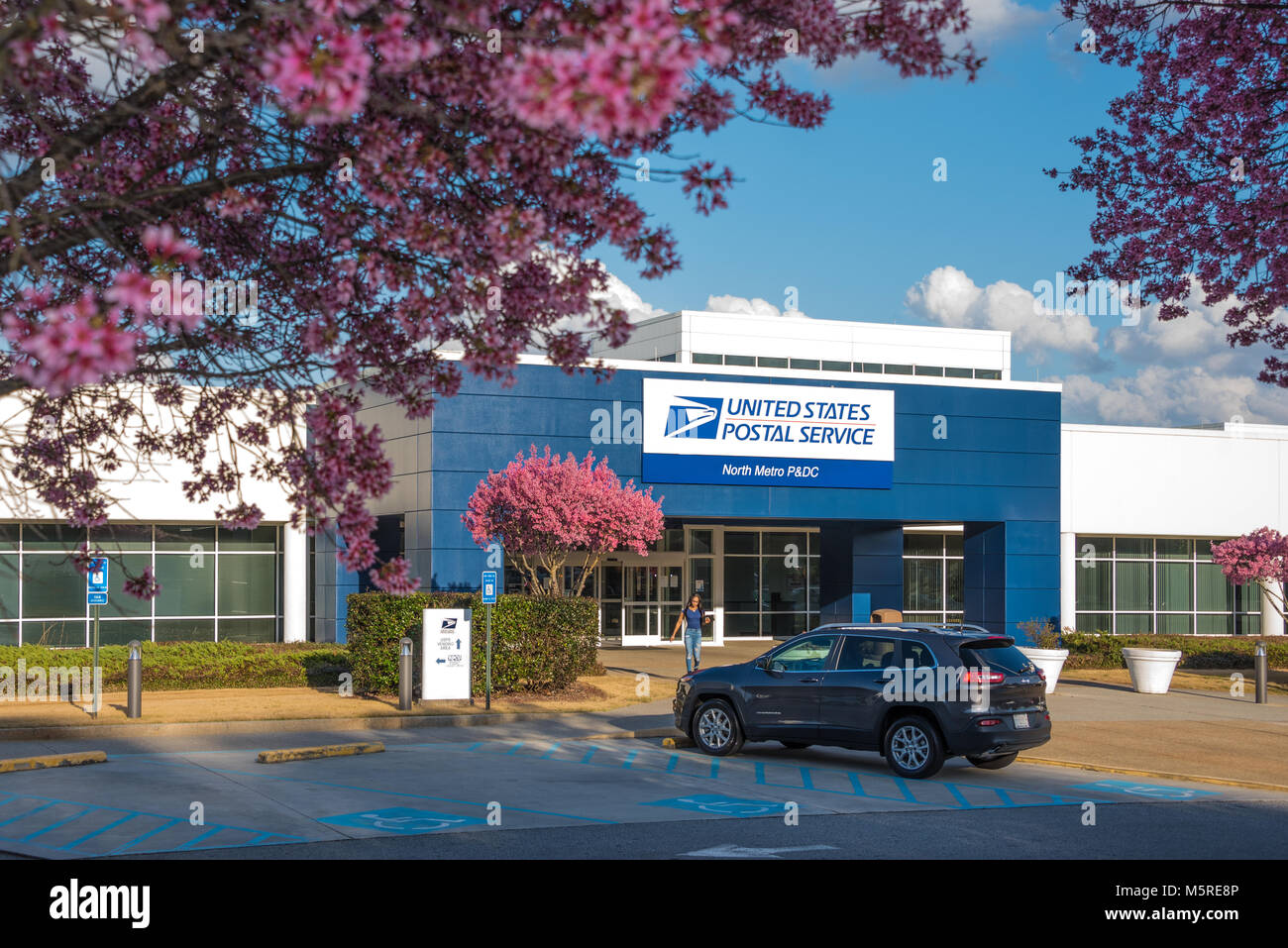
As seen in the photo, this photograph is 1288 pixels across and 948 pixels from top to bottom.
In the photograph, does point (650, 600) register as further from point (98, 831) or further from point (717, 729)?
point (98, 831)

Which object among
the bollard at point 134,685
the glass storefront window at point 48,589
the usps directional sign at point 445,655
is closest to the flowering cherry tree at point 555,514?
the usps directional sign at point 445,655

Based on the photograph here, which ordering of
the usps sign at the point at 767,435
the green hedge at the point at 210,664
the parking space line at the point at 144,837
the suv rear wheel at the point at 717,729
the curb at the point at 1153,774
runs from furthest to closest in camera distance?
the usps sign at the point at 767,435, the green hedge at the point at 210,664, the suv rear wheel at the point at 717,729, the curb at the point at 1153,774, the parking space line at the point at 144,837

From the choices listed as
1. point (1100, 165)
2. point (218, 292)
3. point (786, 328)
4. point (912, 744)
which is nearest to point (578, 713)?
point (912, 744)

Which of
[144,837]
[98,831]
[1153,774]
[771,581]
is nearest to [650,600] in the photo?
[771,581]

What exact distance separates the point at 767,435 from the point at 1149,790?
64.0 ft

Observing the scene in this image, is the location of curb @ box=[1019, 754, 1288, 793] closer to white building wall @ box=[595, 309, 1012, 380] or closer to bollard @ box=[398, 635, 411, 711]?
bollard @ box=[398, 635, 411, 711]

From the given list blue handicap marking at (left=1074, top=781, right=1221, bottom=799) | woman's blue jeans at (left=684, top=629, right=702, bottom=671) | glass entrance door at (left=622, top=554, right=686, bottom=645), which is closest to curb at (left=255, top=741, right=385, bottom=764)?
blue handicap marking at (left=1074, top=781, right=1221, bottom=799)

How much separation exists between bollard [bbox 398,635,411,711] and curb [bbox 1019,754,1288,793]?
9.13 meters

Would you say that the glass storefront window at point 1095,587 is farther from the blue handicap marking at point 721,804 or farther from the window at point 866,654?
the blue handicap marking at point 721,804

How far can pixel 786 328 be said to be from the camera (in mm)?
52500

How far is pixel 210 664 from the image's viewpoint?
Answer: 24.7m

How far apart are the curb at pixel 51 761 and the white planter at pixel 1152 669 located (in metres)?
18.8

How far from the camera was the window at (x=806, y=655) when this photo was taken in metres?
15.4
